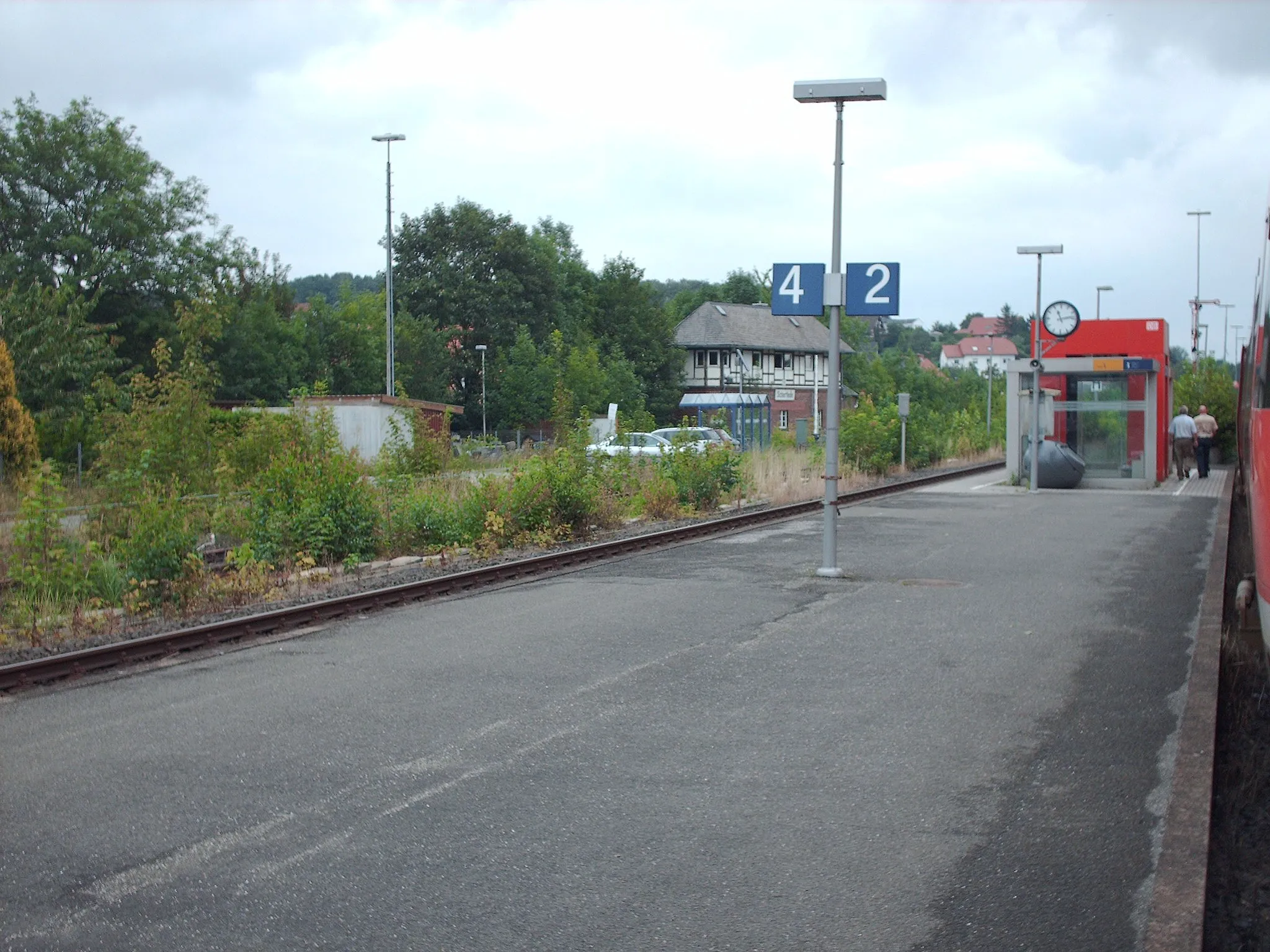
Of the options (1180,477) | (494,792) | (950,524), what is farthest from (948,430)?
(494,792)

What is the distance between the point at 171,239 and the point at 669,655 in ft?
134

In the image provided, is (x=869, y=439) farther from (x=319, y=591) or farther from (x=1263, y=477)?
(x=1263, y=477)

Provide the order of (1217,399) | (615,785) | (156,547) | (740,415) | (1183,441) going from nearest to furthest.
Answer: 1. (615,785)
2. (156,547)
3. (1183,441)
4. (1217,399)
5. (740,415)

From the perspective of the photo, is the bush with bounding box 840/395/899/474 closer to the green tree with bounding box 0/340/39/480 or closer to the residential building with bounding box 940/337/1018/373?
the green tree with bounding box 0/340/39/480

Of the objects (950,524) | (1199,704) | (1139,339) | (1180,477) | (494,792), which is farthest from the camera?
(1180,477)

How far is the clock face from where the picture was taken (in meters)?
25.5

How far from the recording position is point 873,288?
12.8 metres

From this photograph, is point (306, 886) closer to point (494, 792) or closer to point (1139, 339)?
point (494, 792)

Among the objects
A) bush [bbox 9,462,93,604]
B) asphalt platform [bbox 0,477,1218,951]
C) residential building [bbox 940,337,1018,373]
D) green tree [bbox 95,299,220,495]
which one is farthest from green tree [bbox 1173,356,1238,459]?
residential building [bbox 940,337,1018,373]

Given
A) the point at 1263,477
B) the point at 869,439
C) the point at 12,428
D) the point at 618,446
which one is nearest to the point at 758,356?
the point at 869,439

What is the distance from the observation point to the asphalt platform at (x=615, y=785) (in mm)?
4383

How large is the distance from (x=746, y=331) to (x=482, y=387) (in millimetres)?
21841

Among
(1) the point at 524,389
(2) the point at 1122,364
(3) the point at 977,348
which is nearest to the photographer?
(2) the point at 1122,364

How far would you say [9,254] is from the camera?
4150 cm
